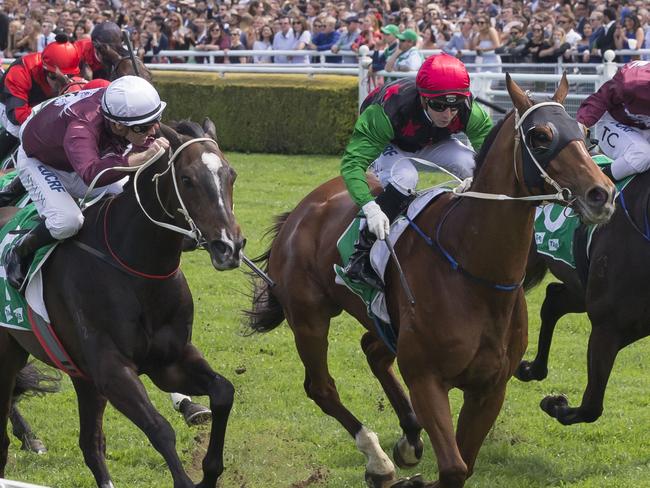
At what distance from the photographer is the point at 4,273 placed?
5.71 m

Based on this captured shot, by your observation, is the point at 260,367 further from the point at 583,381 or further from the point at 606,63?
the point at 606,63

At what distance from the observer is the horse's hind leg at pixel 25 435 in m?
6.56

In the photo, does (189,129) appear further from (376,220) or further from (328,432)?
(328,432)

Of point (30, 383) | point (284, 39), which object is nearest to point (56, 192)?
point (30, 383)

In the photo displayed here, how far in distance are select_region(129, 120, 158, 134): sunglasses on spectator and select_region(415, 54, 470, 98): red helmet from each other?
3.98 feet

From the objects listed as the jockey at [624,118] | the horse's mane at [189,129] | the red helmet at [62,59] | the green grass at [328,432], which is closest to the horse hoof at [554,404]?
the green grass at [328,432]

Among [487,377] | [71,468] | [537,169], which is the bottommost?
[71,468]

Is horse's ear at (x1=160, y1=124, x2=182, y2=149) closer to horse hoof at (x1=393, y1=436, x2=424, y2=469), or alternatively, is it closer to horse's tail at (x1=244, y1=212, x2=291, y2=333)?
horse's tail at (x1=244, y1=212, x2=291, y2=333)

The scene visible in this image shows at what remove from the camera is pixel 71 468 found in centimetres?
629

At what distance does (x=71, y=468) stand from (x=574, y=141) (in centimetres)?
335

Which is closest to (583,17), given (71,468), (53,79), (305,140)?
(305,140)

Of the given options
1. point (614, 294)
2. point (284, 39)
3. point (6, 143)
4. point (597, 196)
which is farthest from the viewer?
point (284, 39)

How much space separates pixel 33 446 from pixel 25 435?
0.09 metres

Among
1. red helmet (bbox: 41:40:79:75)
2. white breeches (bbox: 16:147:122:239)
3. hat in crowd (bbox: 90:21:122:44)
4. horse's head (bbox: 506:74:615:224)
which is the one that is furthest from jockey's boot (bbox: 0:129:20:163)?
horse's head (bbox: 506:74:615:224)
